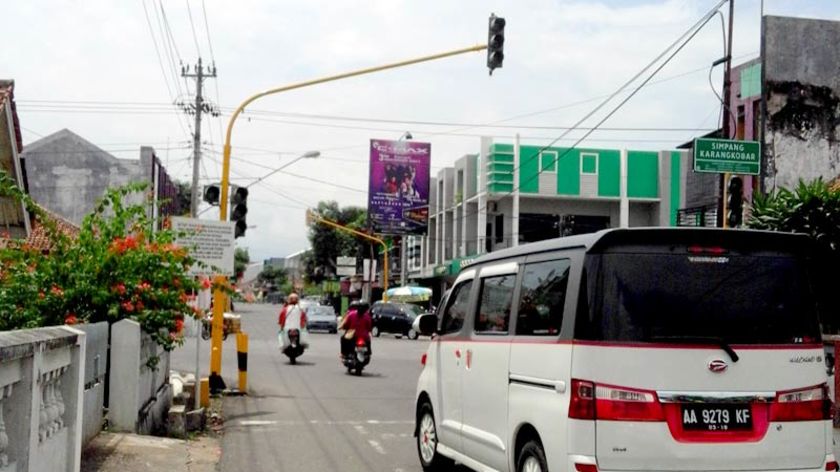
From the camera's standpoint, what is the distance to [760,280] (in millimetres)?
6211

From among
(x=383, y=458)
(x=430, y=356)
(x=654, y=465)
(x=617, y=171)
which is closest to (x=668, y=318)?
(x=654, y=465)

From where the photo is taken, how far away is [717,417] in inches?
232

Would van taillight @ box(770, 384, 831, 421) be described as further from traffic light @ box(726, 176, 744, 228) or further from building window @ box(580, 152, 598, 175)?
building window @ box(580, 152, 598, 175)

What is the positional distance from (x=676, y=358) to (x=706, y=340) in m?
0.25

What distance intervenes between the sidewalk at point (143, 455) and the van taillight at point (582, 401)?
4317mm

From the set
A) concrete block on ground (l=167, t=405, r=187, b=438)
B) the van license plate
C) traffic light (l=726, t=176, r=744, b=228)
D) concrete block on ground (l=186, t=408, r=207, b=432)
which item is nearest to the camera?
the van license plate

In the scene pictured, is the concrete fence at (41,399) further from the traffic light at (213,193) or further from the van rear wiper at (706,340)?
the traffic light at (213,193)

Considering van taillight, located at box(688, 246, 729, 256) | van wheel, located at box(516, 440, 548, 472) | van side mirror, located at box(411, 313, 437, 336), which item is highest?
van taillight, located at box(688, 246, 729, 256)

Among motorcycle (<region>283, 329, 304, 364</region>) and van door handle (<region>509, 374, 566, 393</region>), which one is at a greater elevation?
van door handle (<region>509, 374, 566, 393</region>)

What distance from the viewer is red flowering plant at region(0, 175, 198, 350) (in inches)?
413

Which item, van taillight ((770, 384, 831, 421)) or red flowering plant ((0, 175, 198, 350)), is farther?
red flowering plant ((0, 175, 198, 350))

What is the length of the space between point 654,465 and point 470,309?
113 inches

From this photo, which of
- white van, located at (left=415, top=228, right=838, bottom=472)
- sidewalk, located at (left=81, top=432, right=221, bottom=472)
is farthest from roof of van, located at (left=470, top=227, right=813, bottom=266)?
sidewalk, located at (left=81, top=432, right=221, bottom=472)

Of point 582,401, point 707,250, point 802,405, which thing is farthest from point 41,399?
point 802,405
